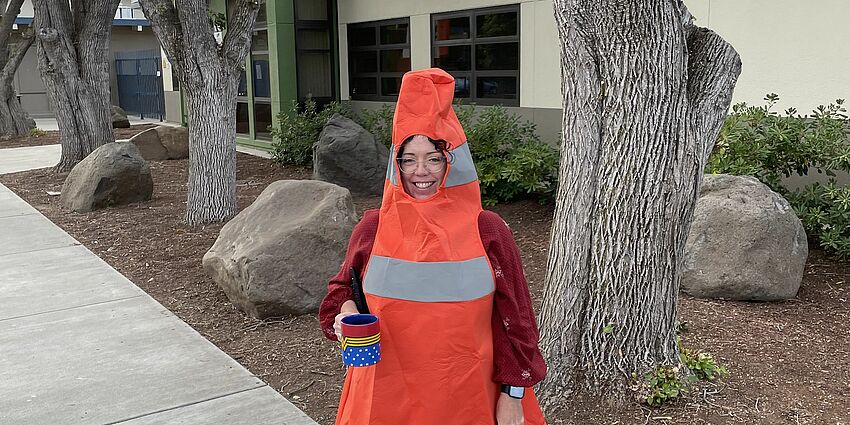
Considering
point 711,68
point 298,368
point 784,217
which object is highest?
point 711,68

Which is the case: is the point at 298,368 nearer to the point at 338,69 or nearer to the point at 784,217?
the point at 784,217

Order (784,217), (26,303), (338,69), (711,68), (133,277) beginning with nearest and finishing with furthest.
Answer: (711,68) → (784,217) → (26,303) → (133,277) → (338,69)

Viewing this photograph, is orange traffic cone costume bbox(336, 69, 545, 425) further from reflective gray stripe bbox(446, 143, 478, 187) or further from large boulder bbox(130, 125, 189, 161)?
large boulder bbox(130, 125, 189, 161)

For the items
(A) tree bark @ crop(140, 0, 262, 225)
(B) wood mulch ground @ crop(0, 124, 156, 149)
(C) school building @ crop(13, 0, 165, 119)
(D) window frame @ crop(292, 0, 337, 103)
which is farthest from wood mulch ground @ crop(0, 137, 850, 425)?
(C) school building @ crop(13, 0, 165, 119)

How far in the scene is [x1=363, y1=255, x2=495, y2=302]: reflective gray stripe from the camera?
230 cm

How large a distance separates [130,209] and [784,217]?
24.6 feet

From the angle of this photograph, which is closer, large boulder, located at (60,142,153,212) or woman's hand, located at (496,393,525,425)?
woman's hand, located at (496,393,525,425)

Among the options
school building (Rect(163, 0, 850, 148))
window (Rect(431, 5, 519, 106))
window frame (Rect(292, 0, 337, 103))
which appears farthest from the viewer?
window frame (Rect(292, 0, 337, 103))

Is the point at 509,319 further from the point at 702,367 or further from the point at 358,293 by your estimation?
the point at 702,367

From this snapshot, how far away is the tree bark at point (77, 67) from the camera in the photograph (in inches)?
472

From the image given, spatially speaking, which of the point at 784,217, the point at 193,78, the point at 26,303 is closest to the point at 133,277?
the point at 26,303

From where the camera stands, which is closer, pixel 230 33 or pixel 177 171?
pixel 230 33

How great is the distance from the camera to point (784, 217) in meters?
5.63

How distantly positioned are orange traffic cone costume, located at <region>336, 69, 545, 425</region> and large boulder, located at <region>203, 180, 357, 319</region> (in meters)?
3.17
